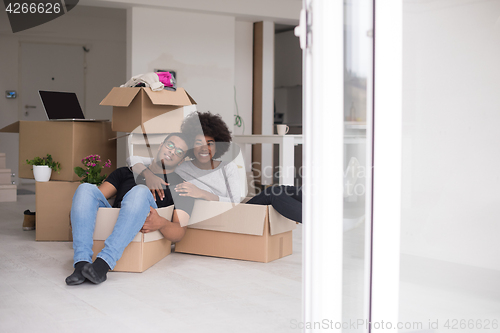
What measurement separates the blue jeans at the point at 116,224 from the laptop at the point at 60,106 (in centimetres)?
88

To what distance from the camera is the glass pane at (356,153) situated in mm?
886

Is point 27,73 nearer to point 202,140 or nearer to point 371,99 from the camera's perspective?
point 202,140

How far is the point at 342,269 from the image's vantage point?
904 mm

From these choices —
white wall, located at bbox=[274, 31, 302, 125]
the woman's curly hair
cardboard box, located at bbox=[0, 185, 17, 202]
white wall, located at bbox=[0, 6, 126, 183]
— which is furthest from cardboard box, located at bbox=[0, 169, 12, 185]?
white wall, located at bbox=[274, 31, 302, 125]

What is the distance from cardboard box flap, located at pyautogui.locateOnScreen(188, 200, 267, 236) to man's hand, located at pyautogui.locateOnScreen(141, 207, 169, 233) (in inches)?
10.1

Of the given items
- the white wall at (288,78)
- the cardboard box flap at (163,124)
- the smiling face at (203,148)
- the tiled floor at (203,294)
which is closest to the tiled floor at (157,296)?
the tiled floor at (203,294)

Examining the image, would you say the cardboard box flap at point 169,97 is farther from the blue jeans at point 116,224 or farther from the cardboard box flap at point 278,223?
the cardboard box flap at point 278,223

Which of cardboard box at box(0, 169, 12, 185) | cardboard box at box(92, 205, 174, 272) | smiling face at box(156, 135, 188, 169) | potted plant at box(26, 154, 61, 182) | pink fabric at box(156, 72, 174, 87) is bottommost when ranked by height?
cardboard box at box(92, 205, 174, 272)

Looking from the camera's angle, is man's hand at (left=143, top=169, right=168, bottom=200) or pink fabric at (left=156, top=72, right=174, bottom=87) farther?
pink fabric at (left=156, top=72, right=174, bottom=87)

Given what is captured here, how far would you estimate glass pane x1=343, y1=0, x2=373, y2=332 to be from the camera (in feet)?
2.91

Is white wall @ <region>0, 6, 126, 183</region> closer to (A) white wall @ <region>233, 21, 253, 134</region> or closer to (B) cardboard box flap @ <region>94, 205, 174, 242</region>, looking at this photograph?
(A) white wall @ <region>233, 21, 253, 134</region>

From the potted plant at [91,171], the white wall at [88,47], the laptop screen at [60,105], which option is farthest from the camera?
the white wall at [88,47]

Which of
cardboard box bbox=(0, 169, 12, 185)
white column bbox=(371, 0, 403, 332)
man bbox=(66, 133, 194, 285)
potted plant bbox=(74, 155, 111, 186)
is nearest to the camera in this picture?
white column bbox=(371, 0, 403, 332)

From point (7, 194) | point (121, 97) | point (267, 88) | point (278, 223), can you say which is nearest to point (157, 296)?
point (278, 223)
